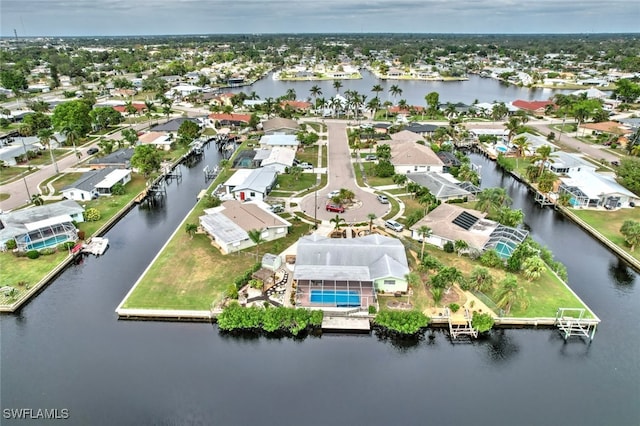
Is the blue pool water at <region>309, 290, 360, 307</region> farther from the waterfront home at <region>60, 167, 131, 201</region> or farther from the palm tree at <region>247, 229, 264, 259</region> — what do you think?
the waterfront home at <region>60, 167, 131, 201</region>

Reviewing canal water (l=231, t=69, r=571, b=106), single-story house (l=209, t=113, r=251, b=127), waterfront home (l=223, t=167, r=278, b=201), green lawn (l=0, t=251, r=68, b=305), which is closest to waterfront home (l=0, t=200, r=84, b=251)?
green lawn (l=0, t=251, r=68, b=305)

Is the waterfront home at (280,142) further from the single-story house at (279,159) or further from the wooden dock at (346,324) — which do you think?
the wooden dock at (346,324)

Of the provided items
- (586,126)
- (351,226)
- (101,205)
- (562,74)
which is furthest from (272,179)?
(562,74)

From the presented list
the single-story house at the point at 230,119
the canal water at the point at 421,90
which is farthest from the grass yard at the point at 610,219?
the canal water at the point at 421,90

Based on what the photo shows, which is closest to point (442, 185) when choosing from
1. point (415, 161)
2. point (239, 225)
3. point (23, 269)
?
point (415, 161)

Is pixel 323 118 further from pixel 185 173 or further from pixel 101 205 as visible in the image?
pixel 101 205

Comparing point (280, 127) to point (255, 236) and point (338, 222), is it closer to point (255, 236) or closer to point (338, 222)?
point (338, 222)
